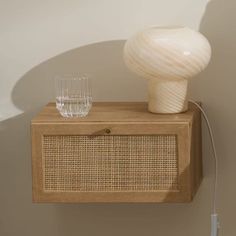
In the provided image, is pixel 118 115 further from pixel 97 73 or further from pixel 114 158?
pixel 97 73

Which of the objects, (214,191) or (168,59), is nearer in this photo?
(168,59)

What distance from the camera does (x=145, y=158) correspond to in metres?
1.88

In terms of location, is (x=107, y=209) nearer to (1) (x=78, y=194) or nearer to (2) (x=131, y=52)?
(1) (x=78, y=194)

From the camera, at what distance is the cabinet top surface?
187 cm

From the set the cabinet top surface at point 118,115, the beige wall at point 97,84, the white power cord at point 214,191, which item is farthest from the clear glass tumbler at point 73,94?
the white power cord at point 214,191

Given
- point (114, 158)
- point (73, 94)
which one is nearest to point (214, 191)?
point (114, 158)

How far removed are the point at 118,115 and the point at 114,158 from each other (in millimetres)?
118

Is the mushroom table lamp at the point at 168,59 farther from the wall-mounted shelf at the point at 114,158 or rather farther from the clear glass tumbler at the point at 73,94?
the clear glass tumbler at the point at 73,94

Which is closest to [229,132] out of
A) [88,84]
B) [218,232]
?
[218,232]

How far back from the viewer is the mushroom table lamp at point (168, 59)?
6.09ft

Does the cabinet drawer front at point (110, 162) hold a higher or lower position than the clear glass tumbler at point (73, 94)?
lower

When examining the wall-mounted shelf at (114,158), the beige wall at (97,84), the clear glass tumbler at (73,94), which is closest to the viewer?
the wall-mounted shelf at (114,158)

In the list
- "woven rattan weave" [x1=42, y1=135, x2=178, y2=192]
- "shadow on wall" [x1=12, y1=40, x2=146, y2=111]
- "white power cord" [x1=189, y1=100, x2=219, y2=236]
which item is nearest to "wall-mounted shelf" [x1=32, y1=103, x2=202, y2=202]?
"woven rattan weave" [x1=42, y1=135, x2=178, y2=192]

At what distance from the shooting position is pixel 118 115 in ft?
6.31
